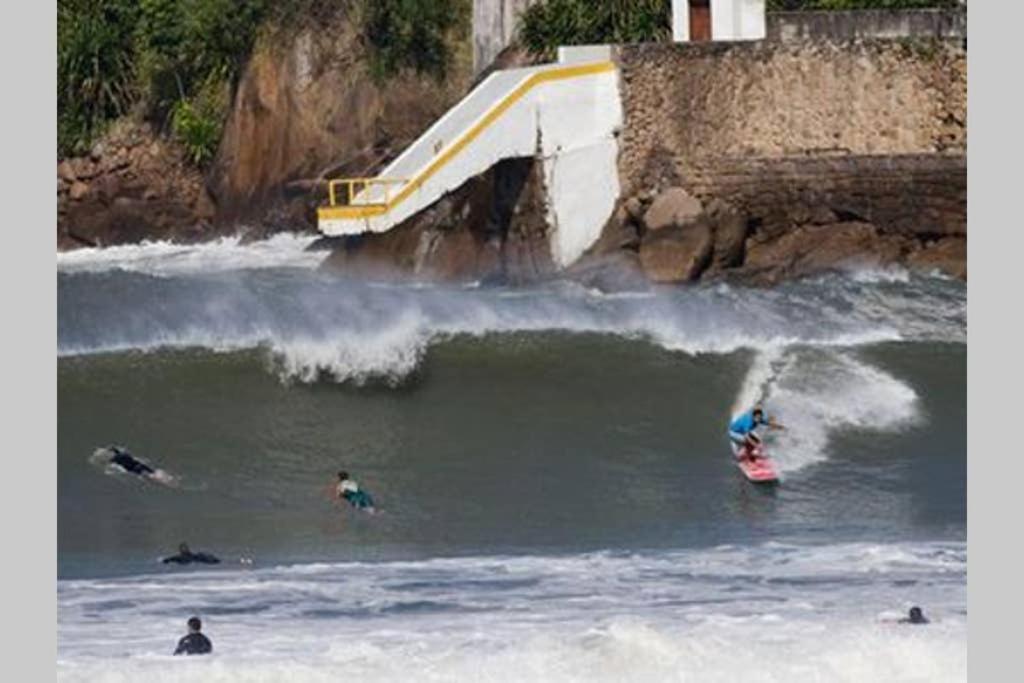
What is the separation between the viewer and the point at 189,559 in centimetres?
3219

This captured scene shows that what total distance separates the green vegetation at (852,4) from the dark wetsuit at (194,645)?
1150 cm

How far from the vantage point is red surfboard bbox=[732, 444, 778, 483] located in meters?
34.1

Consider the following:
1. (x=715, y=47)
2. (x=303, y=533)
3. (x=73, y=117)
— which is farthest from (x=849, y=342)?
(x=73, y=117)

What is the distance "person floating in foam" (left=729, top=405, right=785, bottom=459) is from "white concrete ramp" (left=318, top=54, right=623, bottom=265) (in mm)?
3942

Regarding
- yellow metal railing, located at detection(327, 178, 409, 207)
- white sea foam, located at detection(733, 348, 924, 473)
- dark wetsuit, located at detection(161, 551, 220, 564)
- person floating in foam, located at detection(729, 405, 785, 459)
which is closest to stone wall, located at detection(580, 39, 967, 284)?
yellow metal railing, located at detection(327, 178, 409, 207)

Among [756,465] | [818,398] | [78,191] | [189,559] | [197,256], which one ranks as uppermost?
[78,191]

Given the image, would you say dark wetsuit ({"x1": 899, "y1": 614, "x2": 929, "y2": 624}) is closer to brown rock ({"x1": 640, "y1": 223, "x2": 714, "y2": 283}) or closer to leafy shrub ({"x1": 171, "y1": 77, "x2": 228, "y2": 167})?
brown rock ({"x1": 640, "y1": 223, "x2": 714, "y2": 283})

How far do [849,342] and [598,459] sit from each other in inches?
125

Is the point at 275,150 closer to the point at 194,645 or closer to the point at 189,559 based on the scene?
the point at 189,559

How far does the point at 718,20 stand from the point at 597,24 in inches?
64.9

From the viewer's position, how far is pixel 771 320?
37031mm

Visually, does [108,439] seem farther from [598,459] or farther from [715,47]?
[715,47]

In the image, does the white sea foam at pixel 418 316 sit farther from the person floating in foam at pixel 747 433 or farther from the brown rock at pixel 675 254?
the person floating in foam at pixel 747 433

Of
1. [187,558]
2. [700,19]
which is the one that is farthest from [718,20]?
[187,558]
